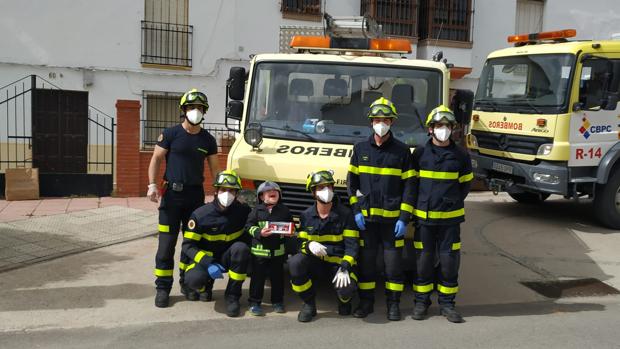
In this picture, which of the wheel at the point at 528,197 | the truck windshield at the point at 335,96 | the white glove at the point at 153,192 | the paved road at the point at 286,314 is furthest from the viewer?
the wheel at the point at 528,197

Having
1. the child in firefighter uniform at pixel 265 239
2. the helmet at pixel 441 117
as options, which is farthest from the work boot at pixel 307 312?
the helmet at pixel 441 117

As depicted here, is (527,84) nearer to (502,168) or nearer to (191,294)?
(502,168)

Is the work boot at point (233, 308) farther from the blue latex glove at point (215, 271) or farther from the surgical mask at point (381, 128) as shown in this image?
the surgical mask at point (381, 128)

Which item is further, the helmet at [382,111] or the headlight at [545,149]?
the headlight at [545,149]

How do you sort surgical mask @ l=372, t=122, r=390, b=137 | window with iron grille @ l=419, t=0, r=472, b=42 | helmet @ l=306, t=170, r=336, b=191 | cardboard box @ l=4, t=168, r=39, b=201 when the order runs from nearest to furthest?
helmet @ l=306, t=170, r=336, b=191 < surgical mask @ l=372, t=122, r=390, b=137 < cardboard box @ l=4, t=168, r=39, b=201 < window with iron grille @ l=419, t=0, r=472, b=42

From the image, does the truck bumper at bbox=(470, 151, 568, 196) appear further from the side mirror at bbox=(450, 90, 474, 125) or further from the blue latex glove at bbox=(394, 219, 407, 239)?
the blue latex glove at bbox=(394, 219, 407, 239)

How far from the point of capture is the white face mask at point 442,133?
4801mm

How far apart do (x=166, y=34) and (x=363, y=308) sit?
1132cm

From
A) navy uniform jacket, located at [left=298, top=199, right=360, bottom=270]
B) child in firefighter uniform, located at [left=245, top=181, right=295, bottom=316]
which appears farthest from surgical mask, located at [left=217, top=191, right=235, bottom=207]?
navy uniform jacket, located at [left=298, top=199, right=360, bottom=270]

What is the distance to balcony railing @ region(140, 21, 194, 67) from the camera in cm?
1429

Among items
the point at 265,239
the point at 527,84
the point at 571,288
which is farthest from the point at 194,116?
the point at 527,84

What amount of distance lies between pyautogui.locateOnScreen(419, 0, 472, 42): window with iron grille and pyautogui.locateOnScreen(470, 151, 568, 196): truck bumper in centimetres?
684

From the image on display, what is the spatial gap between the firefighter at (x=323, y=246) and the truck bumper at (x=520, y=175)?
4.76 m

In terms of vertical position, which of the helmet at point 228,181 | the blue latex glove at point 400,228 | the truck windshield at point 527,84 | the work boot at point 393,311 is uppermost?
the truck windshield at point 527,84
